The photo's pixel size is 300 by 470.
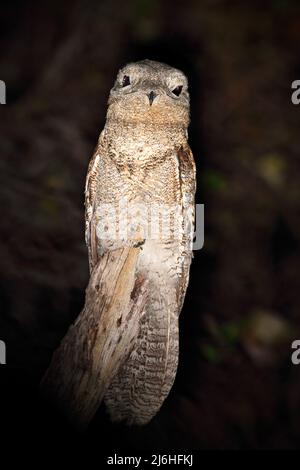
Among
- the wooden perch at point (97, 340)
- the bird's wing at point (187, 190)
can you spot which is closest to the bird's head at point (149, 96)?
the bird's wing at point (187, 190)

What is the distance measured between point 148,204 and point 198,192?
2.34 meters

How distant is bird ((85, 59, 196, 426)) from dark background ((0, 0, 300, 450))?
525mm

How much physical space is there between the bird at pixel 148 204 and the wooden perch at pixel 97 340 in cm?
12

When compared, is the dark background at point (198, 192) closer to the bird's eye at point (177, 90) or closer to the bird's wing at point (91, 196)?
the bird's wing at point (91, 196)

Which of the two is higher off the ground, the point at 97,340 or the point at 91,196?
the point at 91,196

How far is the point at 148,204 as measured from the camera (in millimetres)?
2016

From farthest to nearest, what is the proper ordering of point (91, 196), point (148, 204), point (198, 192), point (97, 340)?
point (198, 192), point (91, 196), point (148, 204), point (97, 340)

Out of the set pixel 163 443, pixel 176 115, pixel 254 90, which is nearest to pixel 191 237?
pixel 176 115

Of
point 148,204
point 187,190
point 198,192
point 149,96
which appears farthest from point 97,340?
point 198,192

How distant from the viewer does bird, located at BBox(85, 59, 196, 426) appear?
1968mm

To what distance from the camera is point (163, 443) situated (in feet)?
9.18

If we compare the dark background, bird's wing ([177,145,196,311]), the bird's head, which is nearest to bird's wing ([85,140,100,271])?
the bird's head

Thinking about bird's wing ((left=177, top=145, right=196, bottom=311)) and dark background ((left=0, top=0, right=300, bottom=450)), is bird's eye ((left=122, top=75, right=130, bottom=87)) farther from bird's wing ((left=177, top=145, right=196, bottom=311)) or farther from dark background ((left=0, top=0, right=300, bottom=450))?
dark background ((left=0, top=0, right=300, bottom=450))

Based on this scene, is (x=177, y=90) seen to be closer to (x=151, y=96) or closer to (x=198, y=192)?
(x=151, y=96)
